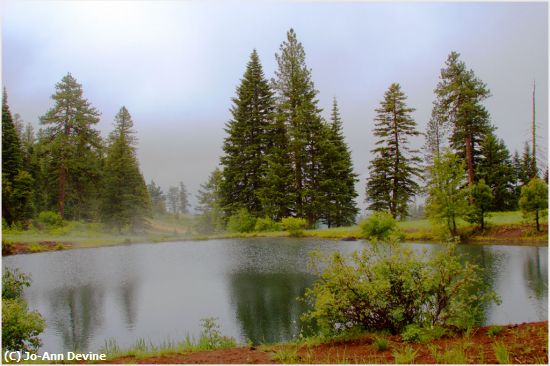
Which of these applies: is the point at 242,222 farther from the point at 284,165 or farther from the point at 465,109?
the point at 465,109

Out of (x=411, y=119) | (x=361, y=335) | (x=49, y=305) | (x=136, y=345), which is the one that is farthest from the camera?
(x=411, y=119)

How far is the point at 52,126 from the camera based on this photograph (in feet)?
38.4

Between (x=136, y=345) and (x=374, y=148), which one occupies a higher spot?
(x=374, y=148)

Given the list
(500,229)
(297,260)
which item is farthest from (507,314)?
(500,229)

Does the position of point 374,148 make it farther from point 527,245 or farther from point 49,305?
point 49,305

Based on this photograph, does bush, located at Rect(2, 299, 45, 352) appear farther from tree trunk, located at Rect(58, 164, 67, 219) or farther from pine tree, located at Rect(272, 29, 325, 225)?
pine tree, located at Rect(272, 29, 325, 225)

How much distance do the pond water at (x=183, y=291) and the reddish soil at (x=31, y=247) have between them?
0.18 meters

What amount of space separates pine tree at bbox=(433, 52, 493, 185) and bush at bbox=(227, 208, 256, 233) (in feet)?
40.2

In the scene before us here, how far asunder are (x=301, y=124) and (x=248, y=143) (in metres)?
3.93

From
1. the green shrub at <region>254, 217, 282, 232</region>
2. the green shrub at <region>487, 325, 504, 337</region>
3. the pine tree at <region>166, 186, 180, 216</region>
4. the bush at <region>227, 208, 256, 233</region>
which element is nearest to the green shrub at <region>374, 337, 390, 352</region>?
the green shrub at <region>487, 325, 504, 337</region>

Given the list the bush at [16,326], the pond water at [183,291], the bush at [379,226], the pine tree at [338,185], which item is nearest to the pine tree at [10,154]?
the pond water at [183,291]

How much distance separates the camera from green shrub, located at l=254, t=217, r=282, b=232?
72.5 feet

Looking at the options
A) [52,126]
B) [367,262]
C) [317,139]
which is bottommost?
[367,262]

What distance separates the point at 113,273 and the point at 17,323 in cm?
553
